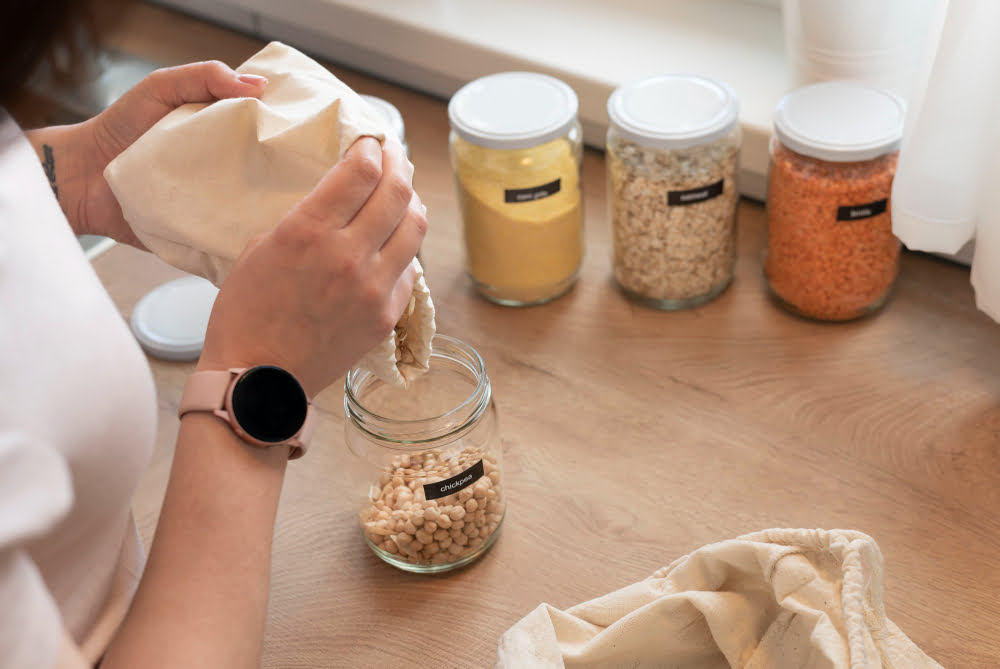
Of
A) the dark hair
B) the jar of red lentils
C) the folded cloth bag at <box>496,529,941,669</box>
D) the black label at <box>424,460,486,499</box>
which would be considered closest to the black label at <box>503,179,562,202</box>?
the jar of red lentils

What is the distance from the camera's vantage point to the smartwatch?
57 cm

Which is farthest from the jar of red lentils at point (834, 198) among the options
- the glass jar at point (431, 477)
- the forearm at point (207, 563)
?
the forearm at point (207, 563)

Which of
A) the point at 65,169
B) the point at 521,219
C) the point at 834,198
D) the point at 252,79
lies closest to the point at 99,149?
the point at 65,169

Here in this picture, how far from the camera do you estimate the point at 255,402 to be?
22.7 inches

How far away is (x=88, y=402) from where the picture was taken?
1.60 ft

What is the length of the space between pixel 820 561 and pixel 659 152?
45 cm

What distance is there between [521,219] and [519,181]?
4 centimetres

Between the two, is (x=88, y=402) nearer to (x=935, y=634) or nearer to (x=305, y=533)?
(x=305, y=533)

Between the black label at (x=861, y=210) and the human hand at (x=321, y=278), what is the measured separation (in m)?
0.49

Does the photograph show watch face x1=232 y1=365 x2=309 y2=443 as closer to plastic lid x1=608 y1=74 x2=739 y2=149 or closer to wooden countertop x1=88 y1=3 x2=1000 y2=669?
wooden countertop x1=88 y1=3 x2=1000 y2=669

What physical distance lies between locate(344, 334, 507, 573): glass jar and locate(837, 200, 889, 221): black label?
38 cm

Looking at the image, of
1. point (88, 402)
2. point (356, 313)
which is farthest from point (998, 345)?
point (88, 402)

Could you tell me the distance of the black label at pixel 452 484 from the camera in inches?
30.1

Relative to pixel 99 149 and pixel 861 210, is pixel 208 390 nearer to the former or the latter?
pixel 99 149
